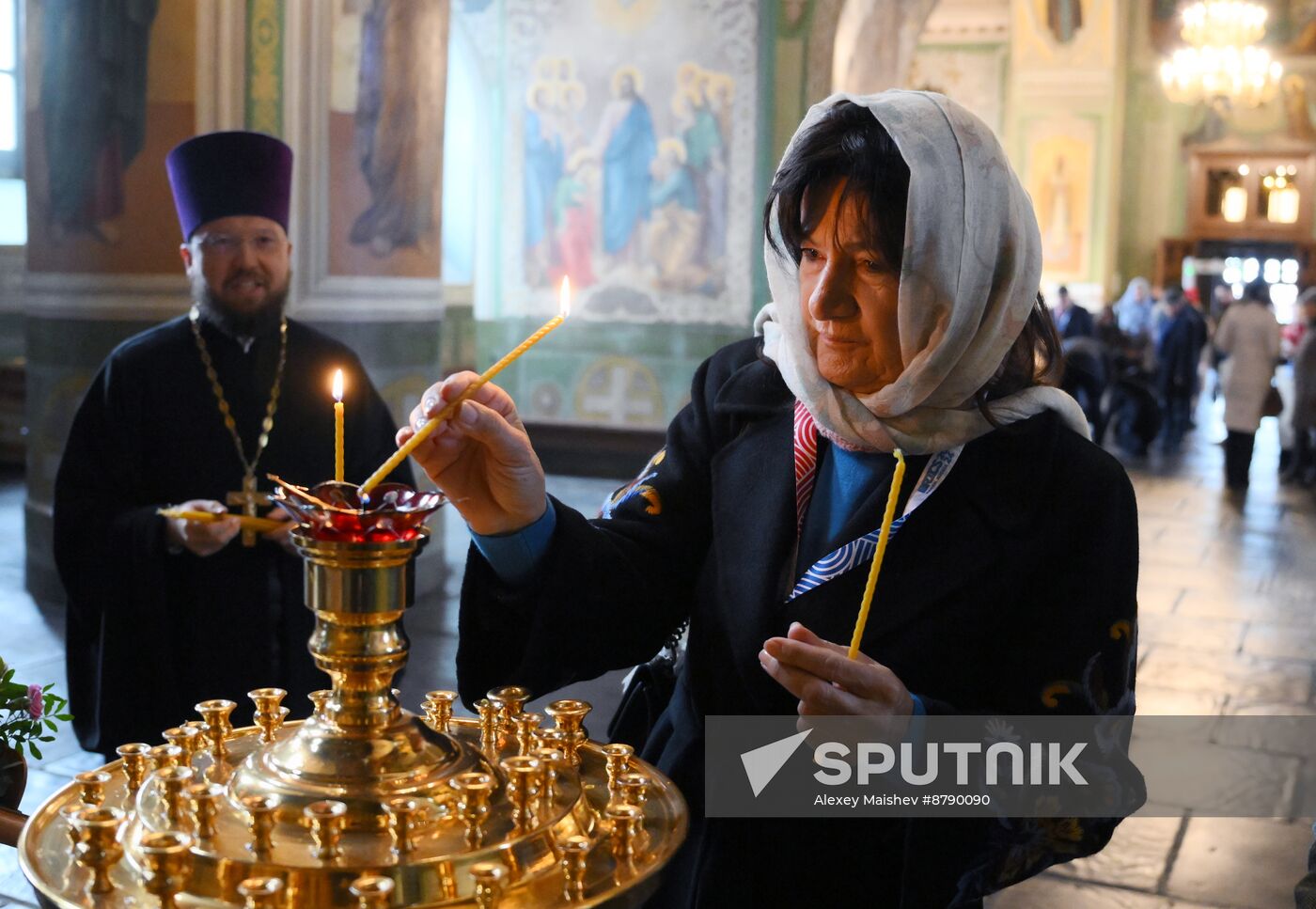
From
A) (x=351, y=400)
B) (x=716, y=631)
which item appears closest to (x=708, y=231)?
(x=351, y=400)

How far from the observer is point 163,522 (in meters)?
3.50

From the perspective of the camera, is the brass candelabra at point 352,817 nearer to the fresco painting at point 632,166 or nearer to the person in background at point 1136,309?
the fresco painting at point 632,166

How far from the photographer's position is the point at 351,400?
12.5ft

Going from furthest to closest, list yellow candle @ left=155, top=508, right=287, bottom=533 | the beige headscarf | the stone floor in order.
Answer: the stone floor < yellow candle @ left=155, top=508, right=287, bottom=533 < the beige headscarf

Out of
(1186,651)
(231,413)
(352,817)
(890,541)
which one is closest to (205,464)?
(231,413)

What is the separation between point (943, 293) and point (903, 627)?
385mm

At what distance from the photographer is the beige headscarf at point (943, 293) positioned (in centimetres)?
152

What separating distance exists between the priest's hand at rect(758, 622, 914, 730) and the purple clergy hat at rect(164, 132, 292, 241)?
2.74 meters

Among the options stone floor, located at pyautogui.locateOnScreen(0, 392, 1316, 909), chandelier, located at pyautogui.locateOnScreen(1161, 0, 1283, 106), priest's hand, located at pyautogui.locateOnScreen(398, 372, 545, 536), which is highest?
chandelier, located at pyautogui.locateOnScreen(1161, 0, 1283, 106)

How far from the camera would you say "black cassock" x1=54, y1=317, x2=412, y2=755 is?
3.62m

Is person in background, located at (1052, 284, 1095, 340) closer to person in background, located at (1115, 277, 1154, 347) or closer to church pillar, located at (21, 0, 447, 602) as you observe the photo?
person in background, located at (1115, 277, 1154, 347)

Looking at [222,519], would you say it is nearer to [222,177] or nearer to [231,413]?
[231,413]

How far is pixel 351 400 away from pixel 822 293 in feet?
8.18

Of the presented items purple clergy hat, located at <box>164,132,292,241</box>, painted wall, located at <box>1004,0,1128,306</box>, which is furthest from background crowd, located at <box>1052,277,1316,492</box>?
purple clergy hat, located at <box>164,132,292,241</box>
